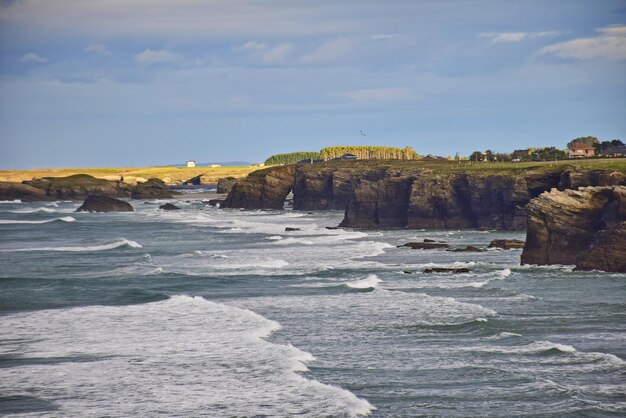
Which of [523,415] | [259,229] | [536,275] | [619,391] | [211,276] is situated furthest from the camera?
[259,229]

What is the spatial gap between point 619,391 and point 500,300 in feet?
57.4

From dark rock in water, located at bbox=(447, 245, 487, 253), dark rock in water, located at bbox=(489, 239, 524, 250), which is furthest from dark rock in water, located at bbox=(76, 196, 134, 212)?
dark rock in water, located at bbox=(489, 239, 524, 250)

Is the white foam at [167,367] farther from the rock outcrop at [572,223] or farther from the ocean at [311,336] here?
the rock outcrop at [572,223]

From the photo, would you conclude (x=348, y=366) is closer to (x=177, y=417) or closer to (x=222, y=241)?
(x=177, y=417)

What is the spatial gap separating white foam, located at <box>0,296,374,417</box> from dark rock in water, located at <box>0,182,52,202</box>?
140 m

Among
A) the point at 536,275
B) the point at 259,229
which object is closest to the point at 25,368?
the point at 536,275

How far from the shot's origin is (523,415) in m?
26.4

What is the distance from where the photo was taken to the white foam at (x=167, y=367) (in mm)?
27938

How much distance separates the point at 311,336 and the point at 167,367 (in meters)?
7.04

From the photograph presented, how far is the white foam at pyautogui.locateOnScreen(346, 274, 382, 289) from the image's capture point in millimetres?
52094

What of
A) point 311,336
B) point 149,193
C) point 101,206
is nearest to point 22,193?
point 149,193

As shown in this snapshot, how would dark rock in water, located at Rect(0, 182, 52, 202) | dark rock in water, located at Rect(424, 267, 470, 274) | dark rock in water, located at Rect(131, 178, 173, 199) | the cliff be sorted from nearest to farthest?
dark rock in water, located at Rect(424, 267, 470, 274) → the cliff → dark rock in water, located at Rect(0, 182, 52, 202) → dark rock in water, located at Rect(131, 178, 173, 199)

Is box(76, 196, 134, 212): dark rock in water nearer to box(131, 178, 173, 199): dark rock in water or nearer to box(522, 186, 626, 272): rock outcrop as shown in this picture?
box(131, 178, 173, 199): dark rock in water

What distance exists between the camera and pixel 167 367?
1296 inches
